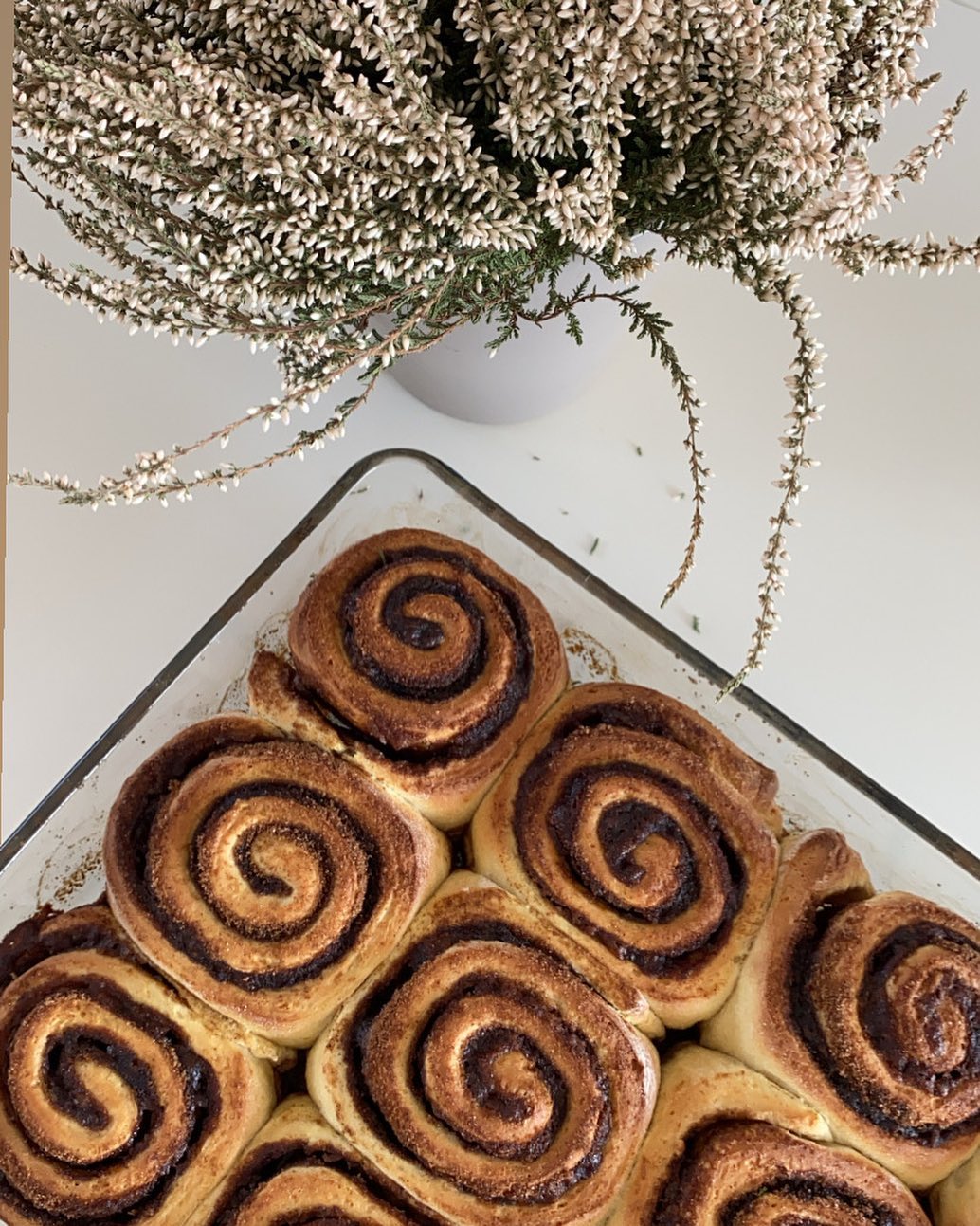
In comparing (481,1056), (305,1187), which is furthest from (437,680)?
(305,1187)

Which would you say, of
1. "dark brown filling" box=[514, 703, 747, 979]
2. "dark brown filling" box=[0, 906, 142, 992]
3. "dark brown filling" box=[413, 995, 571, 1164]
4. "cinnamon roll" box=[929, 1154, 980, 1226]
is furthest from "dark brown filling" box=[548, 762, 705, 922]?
"dark brown filling" box=[0, 906, 142, 992]

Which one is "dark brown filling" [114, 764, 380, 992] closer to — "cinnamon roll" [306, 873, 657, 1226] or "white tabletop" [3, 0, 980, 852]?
"cinnamon roll" [306, 873, 657, 1226]

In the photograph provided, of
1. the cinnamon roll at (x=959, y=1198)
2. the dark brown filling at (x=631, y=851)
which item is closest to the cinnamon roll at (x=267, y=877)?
the dark brown filling at (x=631, y=851)

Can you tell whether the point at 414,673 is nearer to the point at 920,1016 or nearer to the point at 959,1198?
the point at 920,1016

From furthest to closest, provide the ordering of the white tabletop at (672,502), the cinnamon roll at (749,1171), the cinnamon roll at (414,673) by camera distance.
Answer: the white tabletop at (672,502) → the cinnamon roll at (414,673) → the cinnamon roll at (749,1171)

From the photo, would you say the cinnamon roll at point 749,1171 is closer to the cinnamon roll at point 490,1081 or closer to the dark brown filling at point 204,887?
the cinnamon roll at point 490,1081

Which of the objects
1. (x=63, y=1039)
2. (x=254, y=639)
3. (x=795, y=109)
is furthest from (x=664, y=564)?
(x=63, y=1039)
